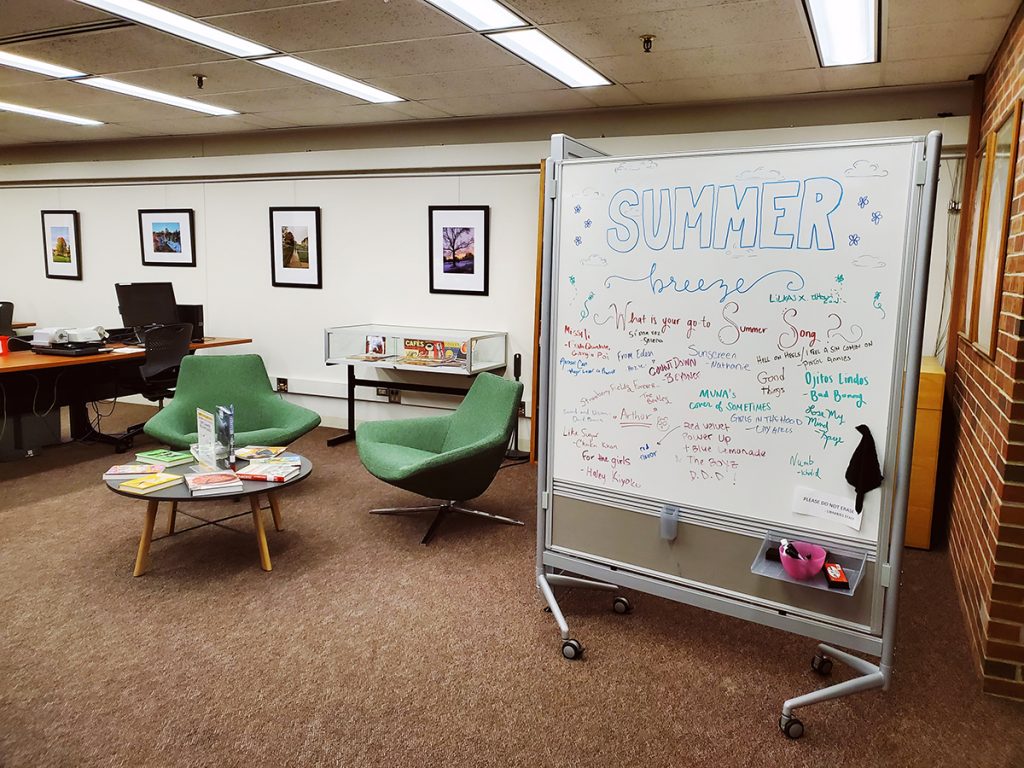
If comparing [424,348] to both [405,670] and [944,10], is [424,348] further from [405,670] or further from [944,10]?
[944,10]

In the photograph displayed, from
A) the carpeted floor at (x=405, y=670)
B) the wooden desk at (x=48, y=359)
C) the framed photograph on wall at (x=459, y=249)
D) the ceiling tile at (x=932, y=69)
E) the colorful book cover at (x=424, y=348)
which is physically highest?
the ceiling tile at (x=932, y=69)

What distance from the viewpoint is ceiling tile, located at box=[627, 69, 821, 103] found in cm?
411

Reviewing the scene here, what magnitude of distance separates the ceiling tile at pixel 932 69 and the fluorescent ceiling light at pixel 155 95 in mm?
4410

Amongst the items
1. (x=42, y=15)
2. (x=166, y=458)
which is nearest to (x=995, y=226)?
(x=166, y=458)

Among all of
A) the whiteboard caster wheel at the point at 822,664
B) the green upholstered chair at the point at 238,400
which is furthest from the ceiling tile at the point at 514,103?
the whiteboard caster wheel at the point at 822,664

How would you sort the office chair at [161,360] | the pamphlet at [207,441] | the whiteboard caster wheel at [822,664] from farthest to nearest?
the office chair at [161,360]
the pamphlet at [207,441]
the whiteboard caster wheel at [822,664]

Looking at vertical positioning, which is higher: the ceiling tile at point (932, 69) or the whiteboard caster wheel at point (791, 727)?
the ceiling tile at point (932, 69)

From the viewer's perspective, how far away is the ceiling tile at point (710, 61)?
11.9 feet

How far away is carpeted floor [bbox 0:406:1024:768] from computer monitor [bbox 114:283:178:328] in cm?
251

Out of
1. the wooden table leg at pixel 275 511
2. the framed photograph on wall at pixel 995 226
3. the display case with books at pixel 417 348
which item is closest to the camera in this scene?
the framed photograph on wall at pixel 995 226

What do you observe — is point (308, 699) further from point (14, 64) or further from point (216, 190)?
point (216, 190)

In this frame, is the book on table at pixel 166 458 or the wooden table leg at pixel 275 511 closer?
the book on table at pixel 166 458

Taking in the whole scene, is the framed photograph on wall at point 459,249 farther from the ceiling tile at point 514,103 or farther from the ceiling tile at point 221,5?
the ceiling tile at point 221,5

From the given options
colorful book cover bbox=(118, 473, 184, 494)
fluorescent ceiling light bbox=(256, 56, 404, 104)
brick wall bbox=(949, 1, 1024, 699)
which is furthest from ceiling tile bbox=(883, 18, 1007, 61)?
colorful book cover bbox=(118, 473, 184, 494)
